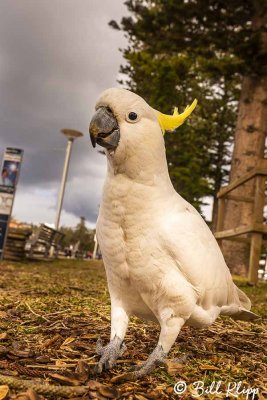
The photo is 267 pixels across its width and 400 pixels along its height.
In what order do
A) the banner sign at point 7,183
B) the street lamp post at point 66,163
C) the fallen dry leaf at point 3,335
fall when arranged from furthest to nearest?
the street lamp post at point 66,163 → the banner sign at point 7,183 → the fallen dry leaf at point 3,335

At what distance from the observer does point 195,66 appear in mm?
13352

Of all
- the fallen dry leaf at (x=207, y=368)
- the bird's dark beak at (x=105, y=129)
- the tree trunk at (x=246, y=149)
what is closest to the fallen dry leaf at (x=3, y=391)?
the fallen dry leaf at (x=207, y=368)

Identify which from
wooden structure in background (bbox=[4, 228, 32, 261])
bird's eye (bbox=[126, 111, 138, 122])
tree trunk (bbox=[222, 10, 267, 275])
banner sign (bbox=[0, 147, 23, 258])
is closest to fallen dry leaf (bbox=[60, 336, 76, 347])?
bird's eye (bbox=[126, 111, 138, 122])

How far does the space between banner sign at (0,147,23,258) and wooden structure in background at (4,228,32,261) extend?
0.46 metres

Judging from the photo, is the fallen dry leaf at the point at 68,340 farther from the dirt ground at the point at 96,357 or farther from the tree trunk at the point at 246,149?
the tree trunk at the point at 246,149

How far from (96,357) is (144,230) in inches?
22.6

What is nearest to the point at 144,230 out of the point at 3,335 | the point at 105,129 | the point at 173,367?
the point at 105,129

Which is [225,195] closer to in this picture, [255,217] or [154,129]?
[255,217]

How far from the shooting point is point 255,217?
4.68 metres

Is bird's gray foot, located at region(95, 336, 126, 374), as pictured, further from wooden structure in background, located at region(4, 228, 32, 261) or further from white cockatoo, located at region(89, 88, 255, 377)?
wooden structure in background, located at region(4, 228, 32, 261)

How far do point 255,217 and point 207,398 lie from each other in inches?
141

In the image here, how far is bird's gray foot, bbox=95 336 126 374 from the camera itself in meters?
1.47

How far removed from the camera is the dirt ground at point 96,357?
130 centimetres

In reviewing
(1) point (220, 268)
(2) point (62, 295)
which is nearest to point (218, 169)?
(2) point (62, 295)
